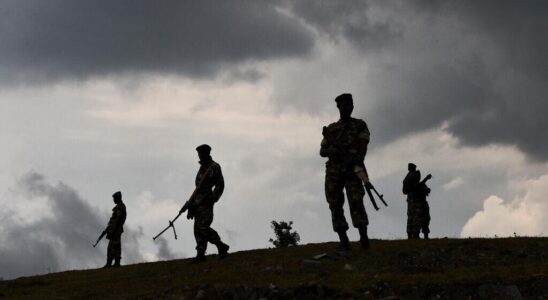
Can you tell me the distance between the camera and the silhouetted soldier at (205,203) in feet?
62.2

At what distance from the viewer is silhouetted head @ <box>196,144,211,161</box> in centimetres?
1920

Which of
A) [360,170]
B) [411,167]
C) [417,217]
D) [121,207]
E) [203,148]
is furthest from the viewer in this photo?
[417,217]

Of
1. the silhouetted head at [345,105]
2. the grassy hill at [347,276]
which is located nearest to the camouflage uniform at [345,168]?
the silhouetted head at [345,105]

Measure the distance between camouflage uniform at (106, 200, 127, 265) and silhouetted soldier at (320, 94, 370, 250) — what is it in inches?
508

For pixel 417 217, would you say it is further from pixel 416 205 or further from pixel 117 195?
pixel 117 195

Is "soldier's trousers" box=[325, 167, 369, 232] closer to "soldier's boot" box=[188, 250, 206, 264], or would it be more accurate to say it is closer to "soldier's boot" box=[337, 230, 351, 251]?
"soldier's boot" box=[337, 230, 351, 251]

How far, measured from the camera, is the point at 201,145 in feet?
63.0

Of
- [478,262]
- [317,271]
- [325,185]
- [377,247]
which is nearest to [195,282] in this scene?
[317,271]

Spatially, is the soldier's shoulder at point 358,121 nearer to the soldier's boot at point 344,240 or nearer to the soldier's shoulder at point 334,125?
the soldier's shoulder at point 334,125

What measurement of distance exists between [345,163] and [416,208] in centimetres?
1269

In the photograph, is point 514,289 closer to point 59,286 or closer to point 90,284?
point 90,284

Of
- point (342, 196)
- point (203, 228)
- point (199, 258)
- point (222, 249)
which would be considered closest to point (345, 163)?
point (342, 196)

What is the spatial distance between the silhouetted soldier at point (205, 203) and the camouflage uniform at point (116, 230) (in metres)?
7.89

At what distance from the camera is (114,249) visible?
2598cm
